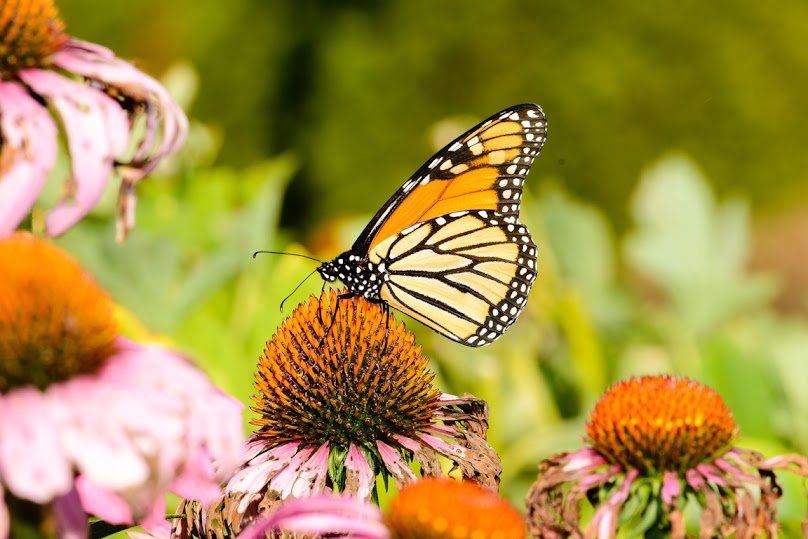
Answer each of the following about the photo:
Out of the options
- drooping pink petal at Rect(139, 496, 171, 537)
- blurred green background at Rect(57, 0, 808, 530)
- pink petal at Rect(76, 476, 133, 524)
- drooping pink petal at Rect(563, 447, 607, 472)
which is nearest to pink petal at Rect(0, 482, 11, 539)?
pink petal at Rect(76, 476, 133, 524)

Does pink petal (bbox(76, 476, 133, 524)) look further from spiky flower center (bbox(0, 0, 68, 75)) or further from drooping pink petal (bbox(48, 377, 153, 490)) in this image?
spiky flower center (bbox(0, 0, 68, 75))

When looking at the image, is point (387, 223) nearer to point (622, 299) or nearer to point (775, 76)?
point (622, 299)

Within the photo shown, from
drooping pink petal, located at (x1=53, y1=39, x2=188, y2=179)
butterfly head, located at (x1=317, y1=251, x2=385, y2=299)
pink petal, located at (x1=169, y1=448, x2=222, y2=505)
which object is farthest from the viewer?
butterfly head, located at (x1=317, y1=251, x2=385, y2=299)

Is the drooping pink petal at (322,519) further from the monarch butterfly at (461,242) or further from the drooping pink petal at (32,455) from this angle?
the monarch butterfly at (461,242)

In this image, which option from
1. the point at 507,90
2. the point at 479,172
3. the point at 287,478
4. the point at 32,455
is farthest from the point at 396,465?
the point at 507,90

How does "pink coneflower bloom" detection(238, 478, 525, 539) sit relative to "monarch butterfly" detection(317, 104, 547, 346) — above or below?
below

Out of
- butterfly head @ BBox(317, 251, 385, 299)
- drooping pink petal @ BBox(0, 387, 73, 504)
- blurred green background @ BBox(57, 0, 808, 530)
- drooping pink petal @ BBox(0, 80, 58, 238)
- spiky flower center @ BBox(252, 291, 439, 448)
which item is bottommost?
drooping pink petal @ BBox(0, 387, 73, 504)

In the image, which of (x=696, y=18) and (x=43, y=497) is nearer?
(x=43, y=497)

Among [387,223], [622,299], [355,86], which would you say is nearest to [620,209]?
[355,86]
